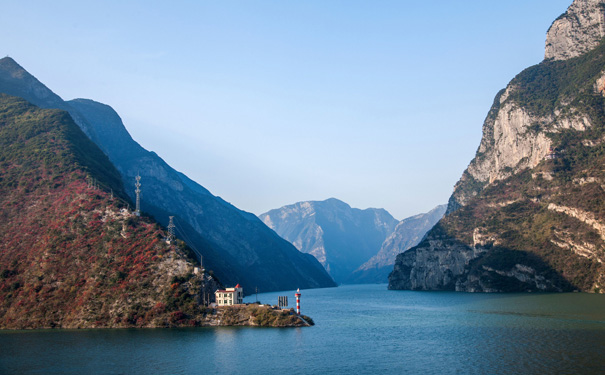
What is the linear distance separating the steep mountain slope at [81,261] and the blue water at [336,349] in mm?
6312

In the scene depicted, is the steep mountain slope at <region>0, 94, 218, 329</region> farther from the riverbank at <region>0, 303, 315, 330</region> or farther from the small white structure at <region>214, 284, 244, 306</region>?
the small white structure at <region>214, 284, 244, 306</region>

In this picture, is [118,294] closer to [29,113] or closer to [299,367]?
[299,367]

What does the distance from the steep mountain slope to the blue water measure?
631 centimetres

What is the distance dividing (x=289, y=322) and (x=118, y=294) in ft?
119

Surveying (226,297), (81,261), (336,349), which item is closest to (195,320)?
(226,297)

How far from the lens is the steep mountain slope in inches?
4158

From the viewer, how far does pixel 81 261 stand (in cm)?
11556

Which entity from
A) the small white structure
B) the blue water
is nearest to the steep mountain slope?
the small white structure

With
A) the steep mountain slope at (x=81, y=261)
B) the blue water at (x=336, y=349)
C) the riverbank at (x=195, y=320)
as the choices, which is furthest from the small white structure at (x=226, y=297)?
the blue water at (x=336, y=349)

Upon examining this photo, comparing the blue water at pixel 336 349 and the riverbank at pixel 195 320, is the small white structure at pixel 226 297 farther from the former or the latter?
the blue water at pixel 336 349

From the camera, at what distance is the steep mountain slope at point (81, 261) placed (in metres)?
106

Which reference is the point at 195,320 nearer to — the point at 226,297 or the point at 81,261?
the point at 226,297

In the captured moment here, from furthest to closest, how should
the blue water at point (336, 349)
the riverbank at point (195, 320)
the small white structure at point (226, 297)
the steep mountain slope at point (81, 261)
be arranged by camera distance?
the small white structure at point (226, 297)
the steep mountain slope at point (81, 261)
the riverbank at point (195, 320)
the blue water at point (336, 349)

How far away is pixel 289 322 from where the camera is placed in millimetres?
109125
